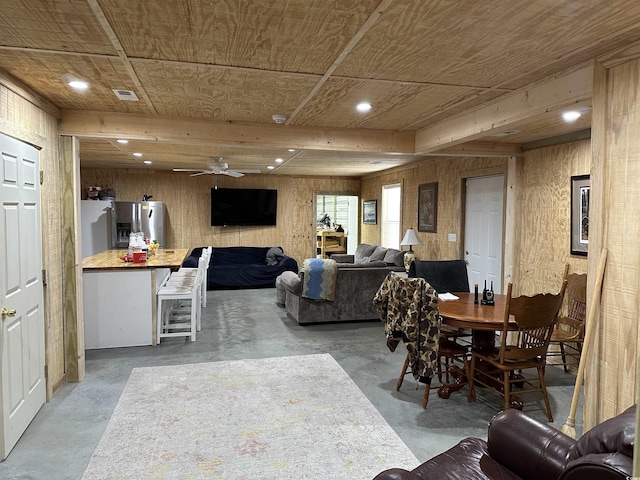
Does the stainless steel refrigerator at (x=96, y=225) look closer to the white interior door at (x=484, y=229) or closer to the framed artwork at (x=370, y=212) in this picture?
the framed artwork at (x=370, y=212)

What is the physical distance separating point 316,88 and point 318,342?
2911 mm

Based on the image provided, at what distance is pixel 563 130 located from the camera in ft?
13.4

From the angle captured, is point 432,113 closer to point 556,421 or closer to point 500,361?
point 500,361

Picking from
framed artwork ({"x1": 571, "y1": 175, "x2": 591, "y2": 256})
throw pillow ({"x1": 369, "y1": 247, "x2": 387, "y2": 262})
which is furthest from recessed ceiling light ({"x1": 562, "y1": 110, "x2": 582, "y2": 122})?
throw pillow ({"x1": 369, "y1": 247, "x2": 387, "y2": 262})

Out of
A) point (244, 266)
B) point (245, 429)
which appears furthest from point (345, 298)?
point (244, 266)

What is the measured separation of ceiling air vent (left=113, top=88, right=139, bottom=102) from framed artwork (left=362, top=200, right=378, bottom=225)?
6188 mm

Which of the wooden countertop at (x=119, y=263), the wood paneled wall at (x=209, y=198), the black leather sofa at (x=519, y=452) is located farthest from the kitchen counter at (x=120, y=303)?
the wood paneled wall at (x=209, y=198)

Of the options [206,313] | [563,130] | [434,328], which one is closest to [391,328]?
[434,328]

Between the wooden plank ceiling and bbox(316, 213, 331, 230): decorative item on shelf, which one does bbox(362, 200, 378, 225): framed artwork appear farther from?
the wooden plank ceiling

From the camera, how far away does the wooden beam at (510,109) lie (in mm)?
2479

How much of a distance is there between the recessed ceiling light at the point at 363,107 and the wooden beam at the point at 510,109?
2.78 feet

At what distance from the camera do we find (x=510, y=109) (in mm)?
3080

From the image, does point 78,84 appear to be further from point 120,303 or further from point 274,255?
point 274,255

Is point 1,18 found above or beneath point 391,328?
above
